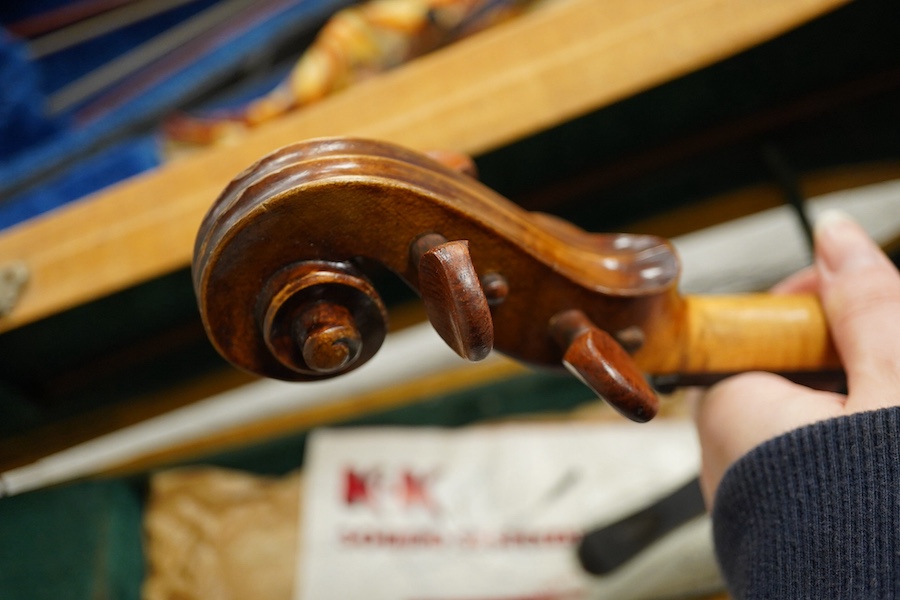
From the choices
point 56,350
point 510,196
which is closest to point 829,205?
point 510,196

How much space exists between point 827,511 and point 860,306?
0.53ft

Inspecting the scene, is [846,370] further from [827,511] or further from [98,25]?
[98,25]

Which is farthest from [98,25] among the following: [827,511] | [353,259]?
[827,511]

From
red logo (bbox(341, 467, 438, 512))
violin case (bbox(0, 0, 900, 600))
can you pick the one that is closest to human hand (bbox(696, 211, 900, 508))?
violin case (bbox(0, 0, 900, 600))

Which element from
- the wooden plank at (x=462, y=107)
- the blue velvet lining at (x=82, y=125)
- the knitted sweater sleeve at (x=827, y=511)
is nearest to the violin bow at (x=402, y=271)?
the knitted sweater sleeve at (x=827, y=511)

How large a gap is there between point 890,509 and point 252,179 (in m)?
0.39

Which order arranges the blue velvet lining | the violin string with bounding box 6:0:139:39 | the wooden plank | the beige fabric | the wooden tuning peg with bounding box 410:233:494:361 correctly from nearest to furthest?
the wooden tuning peg with bounding box 410:233:494:361 < the wooden plank < the beige fabric < the blue velvet lining < the violin string with bounding box 6:0:139:39

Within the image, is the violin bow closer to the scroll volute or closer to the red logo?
the scroll volute

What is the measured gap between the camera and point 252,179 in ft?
1.18

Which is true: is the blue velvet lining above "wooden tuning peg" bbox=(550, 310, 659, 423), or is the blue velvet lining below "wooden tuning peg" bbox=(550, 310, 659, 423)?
above

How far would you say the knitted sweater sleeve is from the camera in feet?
1.28

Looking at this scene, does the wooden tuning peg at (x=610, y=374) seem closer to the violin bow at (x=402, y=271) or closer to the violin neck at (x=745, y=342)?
the violin bow at (x=402, y=271)

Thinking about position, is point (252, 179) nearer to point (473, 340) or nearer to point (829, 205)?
point (473, 340)

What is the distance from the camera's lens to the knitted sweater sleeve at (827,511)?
1.28 ft
